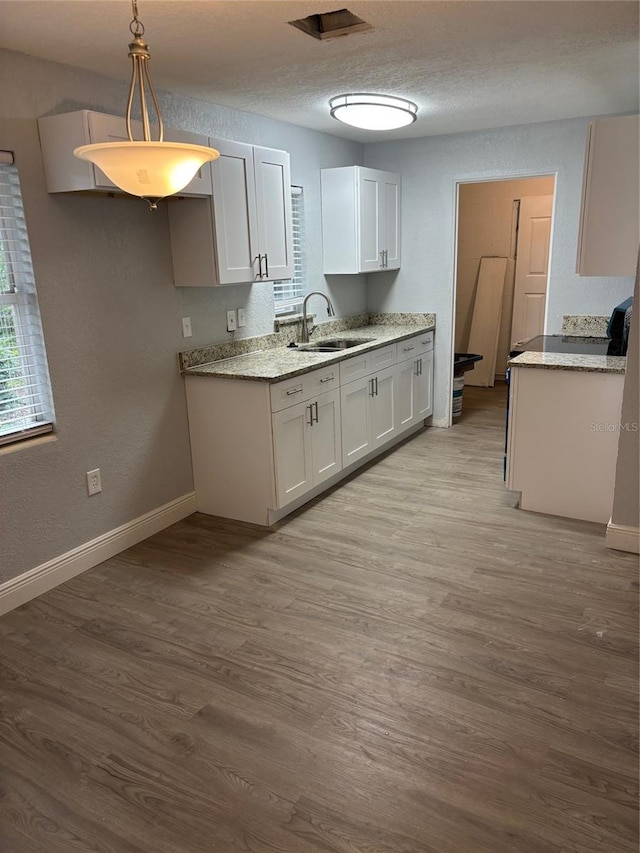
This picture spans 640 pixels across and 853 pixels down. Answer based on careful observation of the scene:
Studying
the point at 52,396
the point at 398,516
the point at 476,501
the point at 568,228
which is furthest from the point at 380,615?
the point at 568,228

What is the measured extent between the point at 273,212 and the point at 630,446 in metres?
2.37

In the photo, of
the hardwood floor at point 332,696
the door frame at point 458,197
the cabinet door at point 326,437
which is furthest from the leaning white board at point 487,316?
the hardwood floor at point 332,696

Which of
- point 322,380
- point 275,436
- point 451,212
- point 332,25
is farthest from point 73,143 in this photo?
point 451,212

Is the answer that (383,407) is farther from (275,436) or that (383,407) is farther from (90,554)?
(90,554)

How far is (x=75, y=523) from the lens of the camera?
3.12m

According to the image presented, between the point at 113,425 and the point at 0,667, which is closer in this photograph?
the point at 0,667

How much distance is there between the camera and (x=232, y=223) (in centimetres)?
346

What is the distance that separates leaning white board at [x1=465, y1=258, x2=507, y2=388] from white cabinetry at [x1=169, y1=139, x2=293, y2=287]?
12.7 feet

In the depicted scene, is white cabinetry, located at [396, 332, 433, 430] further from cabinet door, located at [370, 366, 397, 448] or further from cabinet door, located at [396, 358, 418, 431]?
cabinet door, located at [370, 366, 397, 448]

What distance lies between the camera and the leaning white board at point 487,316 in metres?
7.03

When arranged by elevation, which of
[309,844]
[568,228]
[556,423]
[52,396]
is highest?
[568,228]

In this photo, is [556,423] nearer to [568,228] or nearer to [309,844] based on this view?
[568,228]

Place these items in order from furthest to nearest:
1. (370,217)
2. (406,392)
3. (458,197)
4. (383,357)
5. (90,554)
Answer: (458,197) < (406,392) < (370,217) < (383,357) < (90,554)

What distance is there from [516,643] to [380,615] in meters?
0.57
